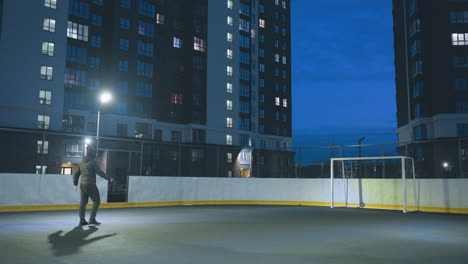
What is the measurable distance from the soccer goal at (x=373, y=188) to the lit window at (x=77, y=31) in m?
43.0

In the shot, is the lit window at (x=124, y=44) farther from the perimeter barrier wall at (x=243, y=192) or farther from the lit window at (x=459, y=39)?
the lit window at (x=459, y=39)

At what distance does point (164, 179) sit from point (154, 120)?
121ft

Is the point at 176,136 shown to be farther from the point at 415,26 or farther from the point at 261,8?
the point at 415,26

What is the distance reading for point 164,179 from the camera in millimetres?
23359

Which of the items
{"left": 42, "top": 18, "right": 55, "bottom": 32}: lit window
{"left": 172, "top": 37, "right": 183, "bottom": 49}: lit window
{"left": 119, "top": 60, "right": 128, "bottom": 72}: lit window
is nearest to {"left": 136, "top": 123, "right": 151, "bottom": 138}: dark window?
{"left": 119, "top": 60, "right": 128, "bottom": 72}: lit window

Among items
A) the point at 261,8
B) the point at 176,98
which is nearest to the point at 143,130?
the point at 176,98

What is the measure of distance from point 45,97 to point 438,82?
51.0m

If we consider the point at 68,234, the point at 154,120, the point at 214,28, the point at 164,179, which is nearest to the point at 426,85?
the point at 214,28

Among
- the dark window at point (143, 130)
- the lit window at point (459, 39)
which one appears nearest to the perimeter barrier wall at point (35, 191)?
the dark window at point (143, 130)

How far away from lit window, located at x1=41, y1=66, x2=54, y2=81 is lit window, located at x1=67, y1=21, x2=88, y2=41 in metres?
5.79

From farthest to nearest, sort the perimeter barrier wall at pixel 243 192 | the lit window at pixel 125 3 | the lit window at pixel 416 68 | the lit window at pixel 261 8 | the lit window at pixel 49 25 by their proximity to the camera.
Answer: the lit window at pixel 261 8, the lit window at pixel 416 68, the lit window at pixel 125 3, the lit window at pixel 49 25, the perimeter barrier wall at pixel 243 192

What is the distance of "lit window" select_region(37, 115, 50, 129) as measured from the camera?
48469 millimetres

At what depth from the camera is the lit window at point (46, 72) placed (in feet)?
163

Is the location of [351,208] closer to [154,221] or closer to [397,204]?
[397,204]
